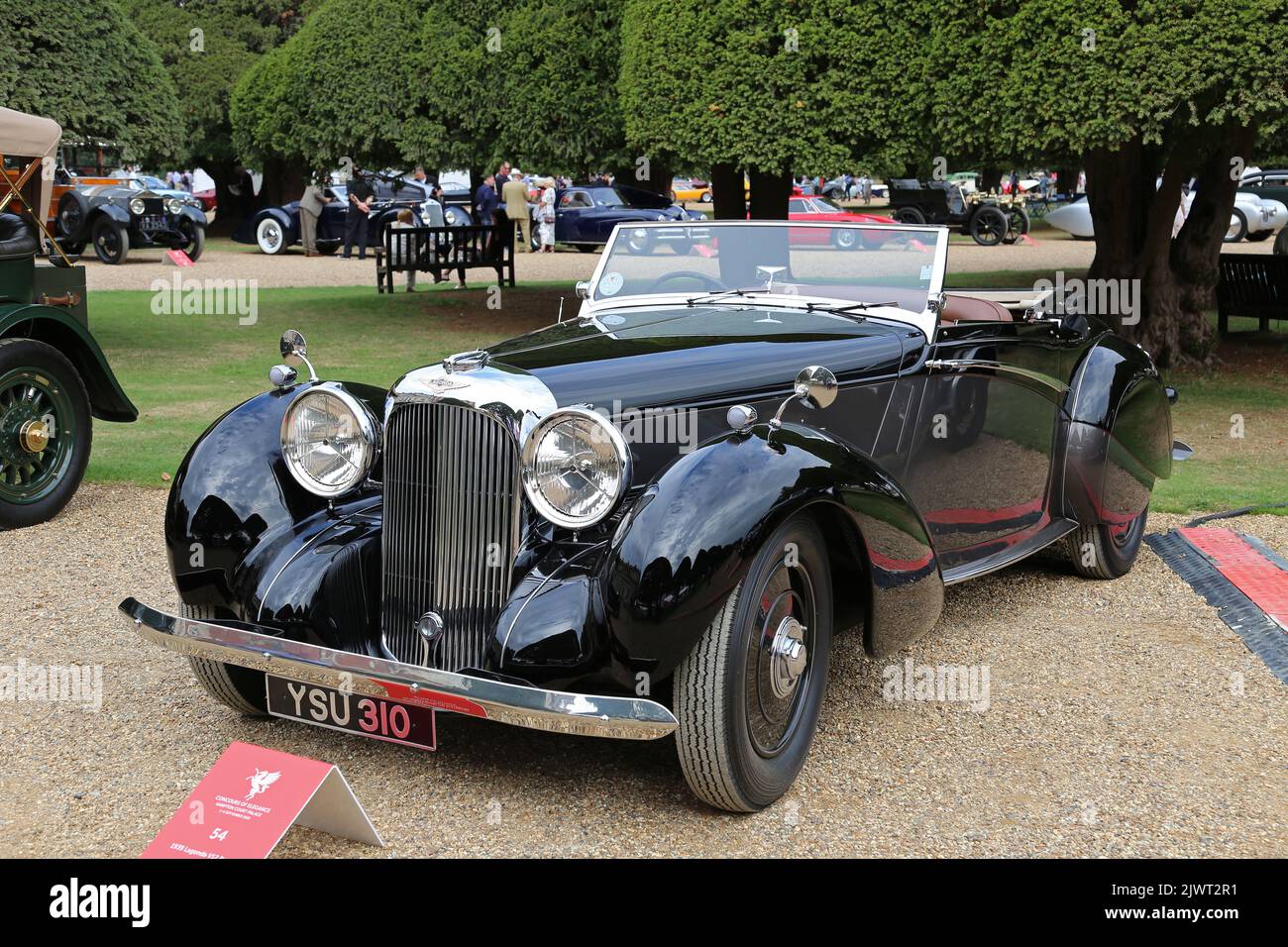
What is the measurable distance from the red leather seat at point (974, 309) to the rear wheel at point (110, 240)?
66.3 ft

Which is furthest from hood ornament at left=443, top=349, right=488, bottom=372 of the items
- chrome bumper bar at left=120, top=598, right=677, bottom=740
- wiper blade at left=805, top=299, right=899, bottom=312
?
wiper blade at left=805, top=299, right=899, bottom=312

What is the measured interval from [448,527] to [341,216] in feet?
81.3

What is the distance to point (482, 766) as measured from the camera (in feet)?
13.2

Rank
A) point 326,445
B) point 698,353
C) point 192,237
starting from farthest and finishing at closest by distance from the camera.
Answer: point 192,237
point 698,353
point 326,445

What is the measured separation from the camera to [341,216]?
2738cm

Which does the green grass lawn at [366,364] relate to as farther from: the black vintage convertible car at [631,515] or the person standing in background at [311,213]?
the person standing in background at [311,213]

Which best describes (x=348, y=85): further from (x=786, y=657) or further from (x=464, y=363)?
(x=786, y=657)

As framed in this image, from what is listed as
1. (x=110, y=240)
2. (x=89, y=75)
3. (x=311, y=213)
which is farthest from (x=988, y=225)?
(x=89, y=75)

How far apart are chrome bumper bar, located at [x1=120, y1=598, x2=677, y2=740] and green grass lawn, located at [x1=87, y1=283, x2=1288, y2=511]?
405 centimetres

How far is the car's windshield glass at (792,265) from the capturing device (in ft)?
16.7

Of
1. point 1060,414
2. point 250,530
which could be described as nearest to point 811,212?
point 1060,414

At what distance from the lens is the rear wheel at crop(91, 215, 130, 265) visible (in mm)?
22922

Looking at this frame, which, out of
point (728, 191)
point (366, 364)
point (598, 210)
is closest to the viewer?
point (366, 364)

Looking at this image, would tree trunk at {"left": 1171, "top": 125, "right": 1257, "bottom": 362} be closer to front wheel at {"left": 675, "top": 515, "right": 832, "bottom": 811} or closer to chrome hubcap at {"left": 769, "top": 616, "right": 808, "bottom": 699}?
front wheel at {"left": 675, "top": 515, "right": 832, "bottom": 811}
